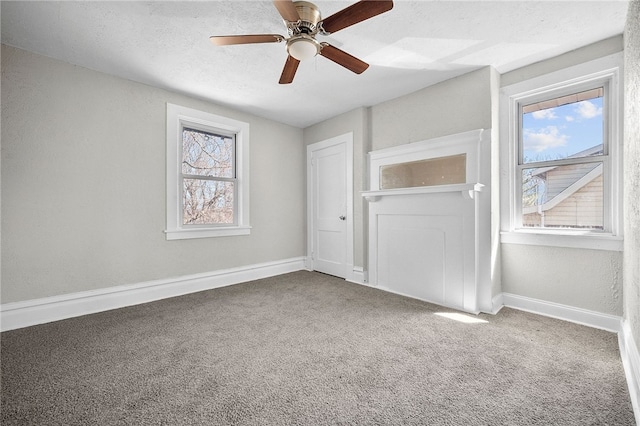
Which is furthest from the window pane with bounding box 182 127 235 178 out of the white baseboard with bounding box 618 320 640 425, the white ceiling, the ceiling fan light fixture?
the white baseboard with bounding box 618 320 640 425

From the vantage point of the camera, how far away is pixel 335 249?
14.2ft

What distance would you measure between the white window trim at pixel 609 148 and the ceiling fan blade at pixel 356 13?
6.85 feet

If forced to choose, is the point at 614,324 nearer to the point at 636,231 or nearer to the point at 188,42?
the point at 636,231

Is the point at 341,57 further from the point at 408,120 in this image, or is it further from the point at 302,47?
the point at 408,120

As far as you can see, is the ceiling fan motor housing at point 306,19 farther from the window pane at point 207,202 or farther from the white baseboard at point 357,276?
the white baseboard at point 357,276

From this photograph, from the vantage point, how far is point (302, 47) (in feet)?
6.25

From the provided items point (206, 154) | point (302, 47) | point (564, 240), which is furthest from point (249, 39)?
point (564, 240)

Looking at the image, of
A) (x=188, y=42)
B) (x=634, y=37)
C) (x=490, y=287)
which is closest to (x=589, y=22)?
(x=634, y=37)

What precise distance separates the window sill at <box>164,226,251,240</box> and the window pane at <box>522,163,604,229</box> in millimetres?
3525

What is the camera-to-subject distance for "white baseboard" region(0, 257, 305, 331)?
2.39 m

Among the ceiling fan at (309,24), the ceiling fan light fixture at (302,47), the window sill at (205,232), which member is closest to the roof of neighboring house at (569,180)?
the ceiling fan at (309,24)

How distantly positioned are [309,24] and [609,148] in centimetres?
276

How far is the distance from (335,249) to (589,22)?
357 centimetres

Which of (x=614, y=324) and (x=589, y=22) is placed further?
(x=614, y=324)
